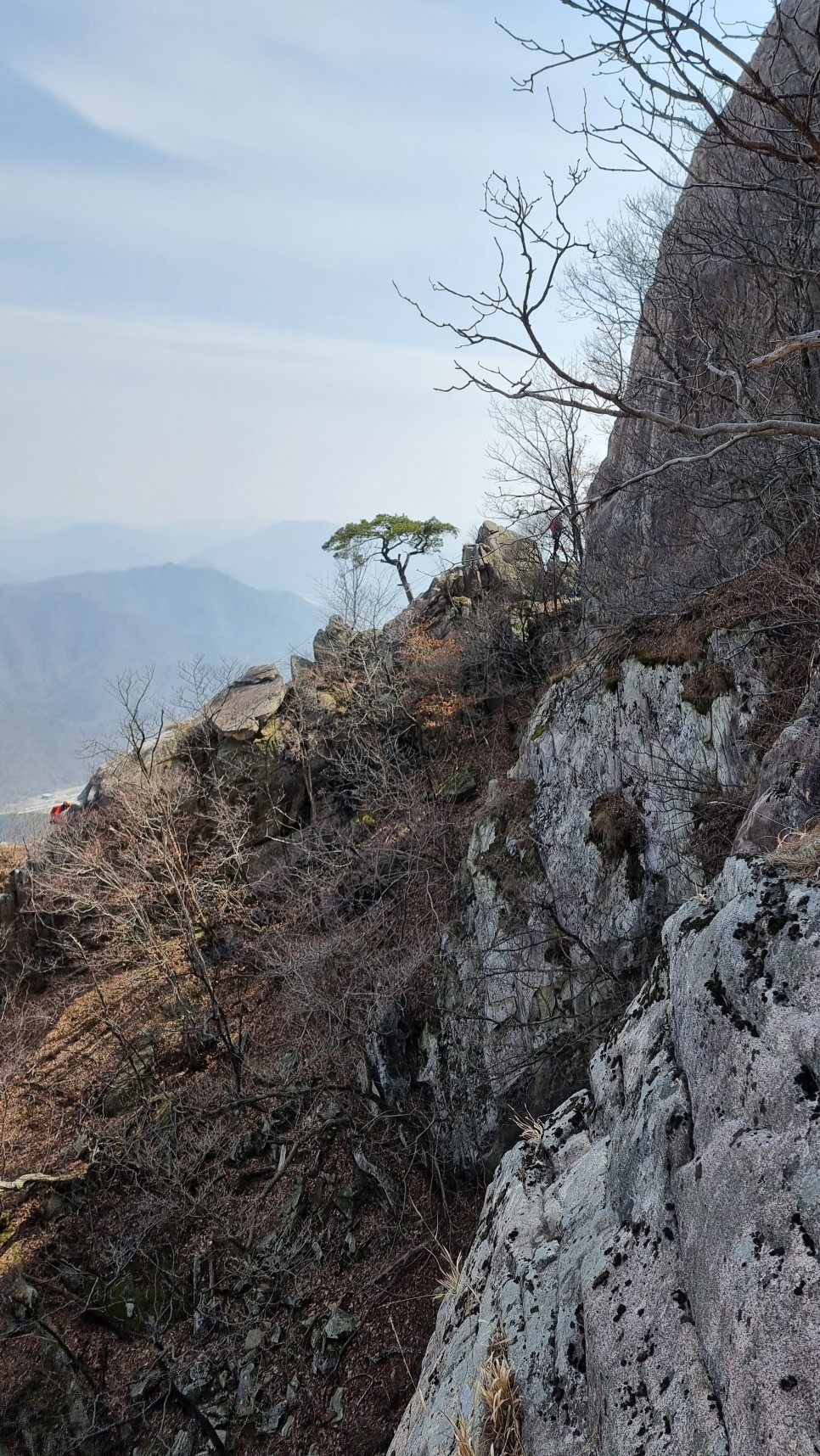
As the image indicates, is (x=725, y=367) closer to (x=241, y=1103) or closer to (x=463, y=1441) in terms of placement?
(x=463, y=1441)

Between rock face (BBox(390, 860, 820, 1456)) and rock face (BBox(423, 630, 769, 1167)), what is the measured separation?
13.5 feet

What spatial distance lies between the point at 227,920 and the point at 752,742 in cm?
1591

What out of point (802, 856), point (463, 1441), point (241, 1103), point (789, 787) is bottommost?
point (241, 1103)

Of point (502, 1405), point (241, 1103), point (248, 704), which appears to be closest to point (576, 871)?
point (502, 1405)

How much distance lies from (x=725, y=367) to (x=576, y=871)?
24.7ft

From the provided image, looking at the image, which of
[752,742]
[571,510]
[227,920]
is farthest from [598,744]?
[227,920]

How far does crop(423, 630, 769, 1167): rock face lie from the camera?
8.28m

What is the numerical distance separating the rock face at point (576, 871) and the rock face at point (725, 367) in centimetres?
181

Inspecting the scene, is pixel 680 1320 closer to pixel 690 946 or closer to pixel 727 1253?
pixel 727 1253

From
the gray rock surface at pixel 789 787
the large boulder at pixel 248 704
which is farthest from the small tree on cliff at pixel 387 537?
the gray rock surface at pixel 789 787

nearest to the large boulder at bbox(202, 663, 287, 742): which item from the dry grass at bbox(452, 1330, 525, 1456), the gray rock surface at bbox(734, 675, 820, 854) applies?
the gray rock surface at bbox(734, 675, 820, 854)

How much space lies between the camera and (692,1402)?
7.84ft

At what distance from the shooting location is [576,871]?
32.3 ft

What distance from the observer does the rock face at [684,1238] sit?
2246 mm
